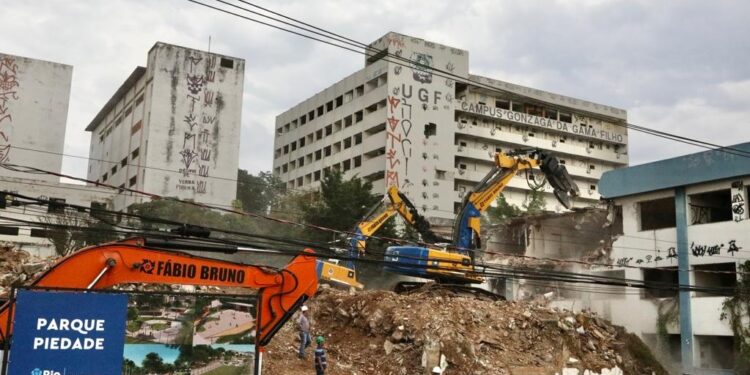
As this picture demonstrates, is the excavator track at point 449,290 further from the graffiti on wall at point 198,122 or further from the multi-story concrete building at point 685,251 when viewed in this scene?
the graffiti on wall at point 198,122

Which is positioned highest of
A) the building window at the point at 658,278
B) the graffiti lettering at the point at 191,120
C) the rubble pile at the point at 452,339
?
the graffiti lettering at the point at 191,120

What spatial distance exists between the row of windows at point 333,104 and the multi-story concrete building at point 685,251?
39269 millimetres

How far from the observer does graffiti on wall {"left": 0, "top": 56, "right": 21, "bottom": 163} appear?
62.8 meters

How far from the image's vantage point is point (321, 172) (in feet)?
250

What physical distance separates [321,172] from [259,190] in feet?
39.1

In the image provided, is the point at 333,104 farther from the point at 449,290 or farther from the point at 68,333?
the point at 68,333

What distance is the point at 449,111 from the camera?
2731 inches

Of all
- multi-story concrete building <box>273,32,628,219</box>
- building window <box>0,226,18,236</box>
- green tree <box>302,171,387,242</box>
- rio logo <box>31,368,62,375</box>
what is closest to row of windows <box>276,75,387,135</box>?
multi-story concrete building <box>273,32,628,219</box>

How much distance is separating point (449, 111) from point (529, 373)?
47.9m

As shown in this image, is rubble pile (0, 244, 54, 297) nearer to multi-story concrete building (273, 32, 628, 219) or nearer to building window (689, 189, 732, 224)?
building window (689, 189, 732, 224)

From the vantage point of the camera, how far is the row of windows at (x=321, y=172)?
7075 centimetres

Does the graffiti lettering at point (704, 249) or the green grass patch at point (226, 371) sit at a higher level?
the graffiti lettering at point (704, 249)

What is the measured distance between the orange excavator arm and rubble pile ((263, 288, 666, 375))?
30.5ft

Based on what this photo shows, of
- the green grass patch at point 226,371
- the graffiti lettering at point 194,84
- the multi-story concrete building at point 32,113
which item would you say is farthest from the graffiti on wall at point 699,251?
the multi-story concrete building at point 32,113
